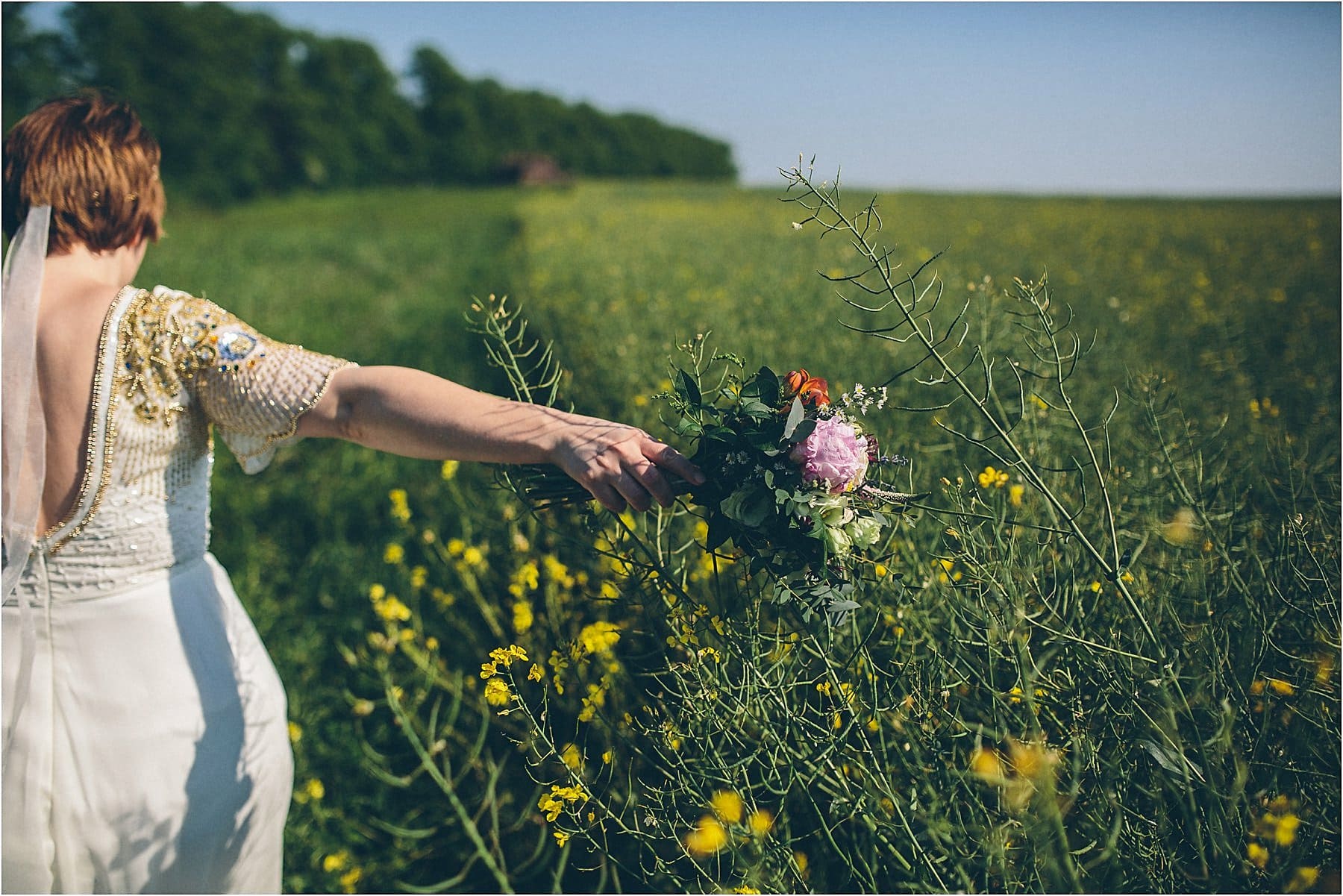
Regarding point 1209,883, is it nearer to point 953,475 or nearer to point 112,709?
point 953,475

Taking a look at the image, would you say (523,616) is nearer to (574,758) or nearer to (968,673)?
(574,758)

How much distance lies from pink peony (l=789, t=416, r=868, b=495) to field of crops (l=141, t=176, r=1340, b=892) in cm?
19

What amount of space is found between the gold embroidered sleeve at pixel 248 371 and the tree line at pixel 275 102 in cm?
2692

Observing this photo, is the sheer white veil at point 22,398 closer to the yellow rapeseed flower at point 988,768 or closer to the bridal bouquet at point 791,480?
the bridal bouquet at point 791,480

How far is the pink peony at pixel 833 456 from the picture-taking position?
106cm

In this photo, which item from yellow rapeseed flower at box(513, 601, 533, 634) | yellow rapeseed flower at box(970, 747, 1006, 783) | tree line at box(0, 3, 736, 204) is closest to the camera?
yellow rapeseed flower at box(970, 747, 1006, 783)

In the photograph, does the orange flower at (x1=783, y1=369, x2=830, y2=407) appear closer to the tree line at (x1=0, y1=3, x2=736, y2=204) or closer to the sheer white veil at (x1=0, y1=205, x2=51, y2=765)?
the sheer white veil at (x1=0, y1=205, x2=51, y2=765)

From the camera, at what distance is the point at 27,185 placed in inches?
57.6

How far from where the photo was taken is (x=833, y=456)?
3.46ft

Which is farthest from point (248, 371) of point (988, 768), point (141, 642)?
point (988, 768)

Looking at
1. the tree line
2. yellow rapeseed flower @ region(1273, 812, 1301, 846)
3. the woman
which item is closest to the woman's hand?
the woman

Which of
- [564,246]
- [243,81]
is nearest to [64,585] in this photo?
[564,246]

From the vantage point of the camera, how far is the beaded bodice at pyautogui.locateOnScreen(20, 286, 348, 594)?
1409 millimetres

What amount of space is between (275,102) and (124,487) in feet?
175
